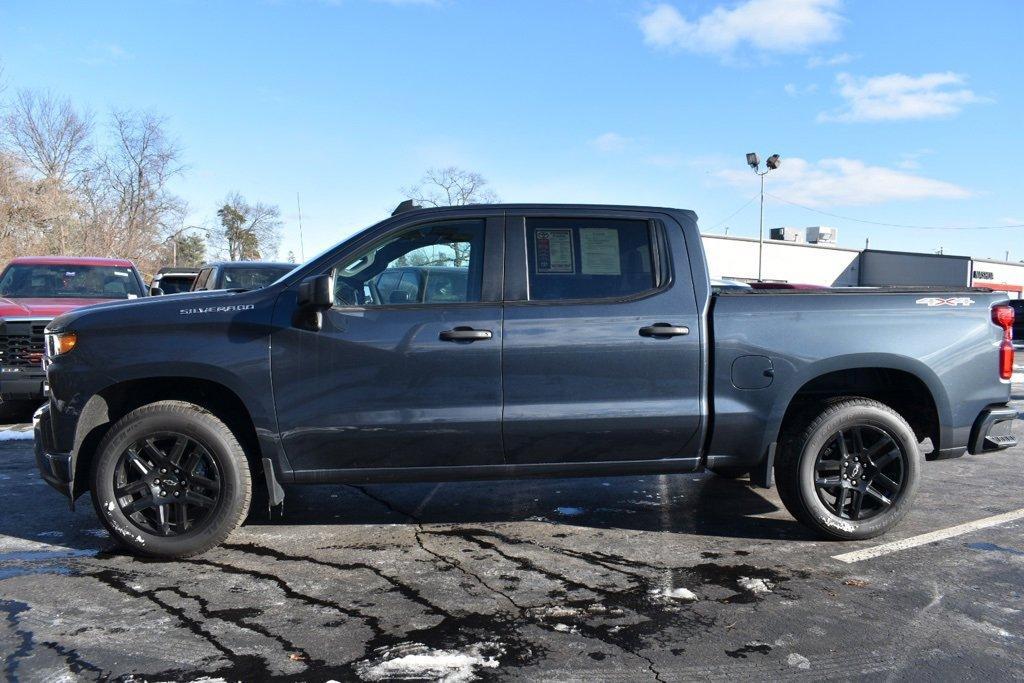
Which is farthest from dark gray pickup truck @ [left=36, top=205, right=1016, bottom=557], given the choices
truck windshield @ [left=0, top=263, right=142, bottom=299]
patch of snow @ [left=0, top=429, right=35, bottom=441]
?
truck windshield @ [left=0, top=263, right=142, bottom=299]

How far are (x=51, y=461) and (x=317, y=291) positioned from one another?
172 centimetres

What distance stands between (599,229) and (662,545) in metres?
1.85

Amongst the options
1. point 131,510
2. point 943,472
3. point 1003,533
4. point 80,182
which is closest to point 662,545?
point 1003,533

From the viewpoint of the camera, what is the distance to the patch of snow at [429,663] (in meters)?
2.81

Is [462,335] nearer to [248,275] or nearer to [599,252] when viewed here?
[599,252]

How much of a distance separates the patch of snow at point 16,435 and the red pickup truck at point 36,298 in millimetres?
465

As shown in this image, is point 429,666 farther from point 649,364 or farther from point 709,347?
point 709,347

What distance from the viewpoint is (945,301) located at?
4.47m

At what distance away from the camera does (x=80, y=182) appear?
134ft

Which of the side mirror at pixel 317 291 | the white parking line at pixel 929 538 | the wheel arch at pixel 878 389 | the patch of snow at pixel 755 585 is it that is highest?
the side mirror at pixel 317 291

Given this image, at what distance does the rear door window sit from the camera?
4.24 metres

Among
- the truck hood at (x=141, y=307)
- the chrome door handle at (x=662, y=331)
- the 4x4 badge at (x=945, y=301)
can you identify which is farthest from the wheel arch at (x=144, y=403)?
the 4x4 badge at (x=945, y=301)

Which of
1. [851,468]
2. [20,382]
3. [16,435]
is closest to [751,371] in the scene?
[851,468]

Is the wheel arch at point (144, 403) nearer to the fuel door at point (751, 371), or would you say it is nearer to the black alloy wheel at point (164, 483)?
the black alloy wheel at point (164, 483)
